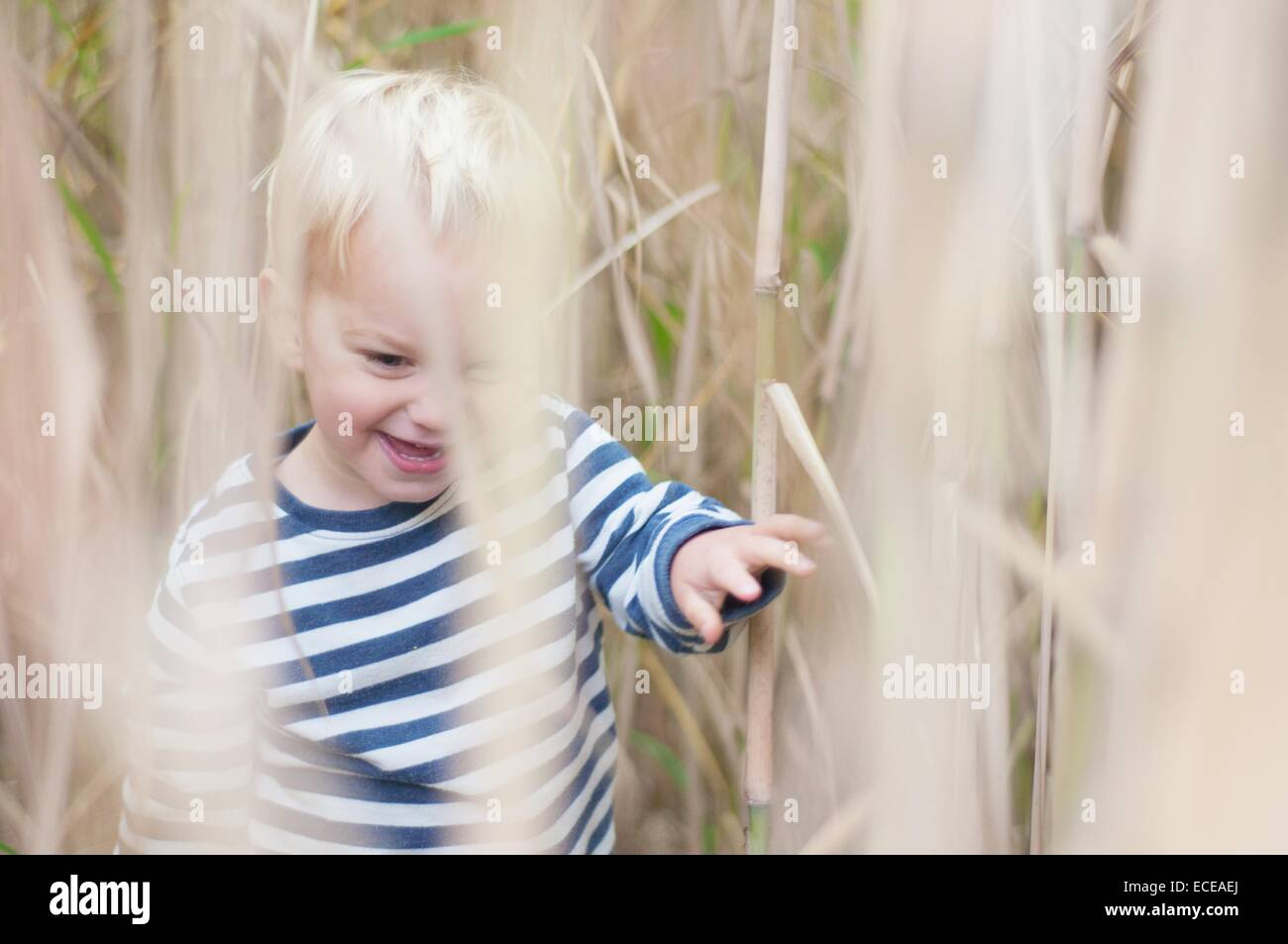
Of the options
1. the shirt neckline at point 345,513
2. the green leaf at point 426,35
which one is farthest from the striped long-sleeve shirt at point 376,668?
the green leaf at point 426,35

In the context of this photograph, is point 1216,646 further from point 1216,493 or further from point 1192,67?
point 1192,67

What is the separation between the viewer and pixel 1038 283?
56cm

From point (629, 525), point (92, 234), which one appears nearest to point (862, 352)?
point (629, 525)

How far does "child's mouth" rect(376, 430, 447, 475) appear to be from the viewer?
1.96 ft

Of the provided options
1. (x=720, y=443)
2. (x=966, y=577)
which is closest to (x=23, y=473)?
(x=720, y=443)

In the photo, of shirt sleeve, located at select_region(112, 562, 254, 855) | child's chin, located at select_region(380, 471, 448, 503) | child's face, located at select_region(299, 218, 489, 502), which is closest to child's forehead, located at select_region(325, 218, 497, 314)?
child's face, located at select_region(299, 218, 489, 502)

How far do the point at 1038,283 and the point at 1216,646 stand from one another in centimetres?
21

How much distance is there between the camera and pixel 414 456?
23.6 inches

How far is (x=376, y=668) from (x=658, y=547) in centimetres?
20

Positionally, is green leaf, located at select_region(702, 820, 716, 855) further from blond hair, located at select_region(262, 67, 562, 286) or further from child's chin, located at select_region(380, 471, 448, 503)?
blond hair, located at select_region(262, 67, 562, 286)

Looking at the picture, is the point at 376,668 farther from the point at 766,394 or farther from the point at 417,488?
the point at 766,394

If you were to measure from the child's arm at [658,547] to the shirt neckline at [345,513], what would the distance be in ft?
0.31

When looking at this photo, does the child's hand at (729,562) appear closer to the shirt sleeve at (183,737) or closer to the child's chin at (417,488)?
the child's chin at (417,488)

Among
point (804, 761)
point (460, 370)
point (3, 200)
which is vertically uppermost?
point (3, 200)
